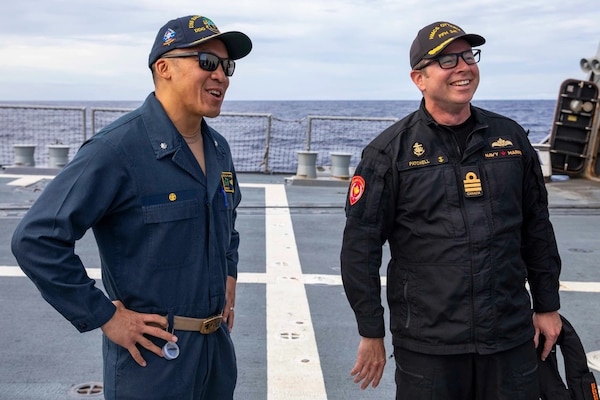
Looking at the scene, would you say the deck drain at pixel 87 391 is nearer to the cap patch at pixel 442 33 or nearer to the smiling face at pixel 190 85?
the smiling face at pixel 190 85

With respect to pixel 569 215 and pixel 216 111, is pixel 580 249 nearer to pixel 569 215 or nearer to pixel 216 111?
pixel 569 215

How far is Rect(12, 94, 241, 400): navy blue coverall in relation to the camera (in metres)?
2.09

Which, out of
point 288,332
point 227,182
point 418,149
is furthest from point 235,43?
point 288,332

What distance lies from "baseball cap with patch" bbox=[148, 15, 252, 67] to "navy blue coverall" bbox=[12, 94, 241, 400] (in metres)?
0.20

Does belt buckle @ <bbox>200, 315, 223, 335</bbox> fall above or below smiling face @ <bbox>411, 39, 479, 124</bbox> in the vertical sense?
below

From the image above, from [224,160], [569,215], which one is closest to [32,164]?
[569,215]

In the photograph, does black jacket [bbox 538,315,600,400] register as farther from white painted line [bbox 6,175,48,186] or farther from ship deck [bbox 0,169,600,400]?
white painted line [bbox 6,175,48,186]

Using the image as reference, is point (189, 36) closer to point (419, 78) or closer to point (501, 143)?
point (419, 78)

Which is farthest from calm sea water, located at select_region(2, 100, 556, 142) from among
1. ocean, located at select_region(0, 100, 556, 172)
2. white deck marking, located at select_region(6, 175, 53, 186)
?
white deck marking, located at select_region(6, 175, 53, 186)

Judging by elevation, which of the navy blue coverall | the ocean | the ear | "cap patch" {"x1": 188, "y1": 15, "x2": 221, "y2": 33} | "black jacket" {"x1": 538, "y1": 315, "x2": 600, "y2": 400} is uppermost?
"cap patch" {"x1": 188, "y1": 15, "x2": 221, "y2": 33}

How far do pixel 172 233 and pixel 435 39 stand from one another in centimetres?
130

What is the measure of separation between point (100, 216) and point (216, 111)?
21.9 inches

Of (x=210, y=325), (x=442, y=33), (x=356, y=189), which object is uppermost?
(x=442, y=33)

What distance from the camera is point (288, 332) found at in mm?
4656
